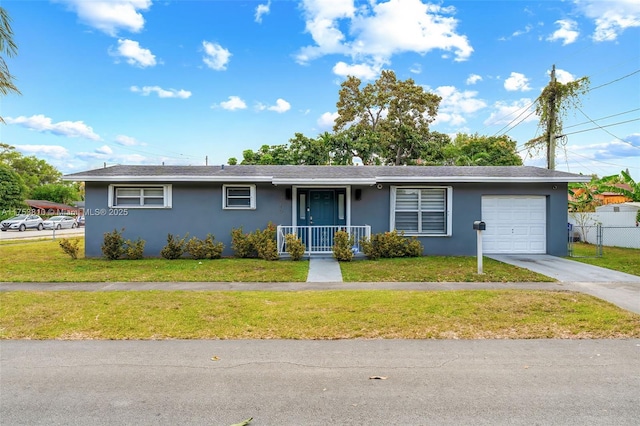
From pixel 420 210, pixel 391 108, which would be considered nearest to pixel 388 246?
pixel 420 210

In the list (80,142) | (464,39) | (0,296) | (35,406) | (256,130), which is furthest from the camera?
(80,142)

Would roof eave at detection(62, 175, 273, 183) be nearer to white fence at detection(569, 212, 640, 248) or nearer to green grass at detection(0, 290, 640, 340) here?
green grass at detection(0, 290, 640, 340)

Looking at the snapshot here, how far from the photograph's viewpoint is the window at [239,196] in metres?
12.4

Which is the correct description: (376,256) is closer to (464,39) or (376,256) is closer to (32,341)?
(32,341)

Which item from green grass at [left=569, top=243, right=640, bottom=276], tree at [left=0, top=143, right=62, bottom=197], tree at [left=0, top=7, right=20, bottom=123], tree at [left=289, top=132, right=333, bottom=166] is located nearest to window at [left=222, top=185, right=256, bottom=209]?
tree at [left=0, top=7, right=20, bottom=123]

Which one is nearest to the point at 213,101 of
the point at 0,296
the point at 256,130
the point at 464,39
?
the point at 256,130

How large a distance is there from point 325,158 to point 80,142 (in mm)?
19281

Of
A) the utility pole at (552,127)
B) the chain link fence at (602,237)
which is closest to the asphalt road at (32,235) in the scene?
the chain link fence at (602,237)

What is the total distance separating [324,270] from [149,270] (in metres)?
4.34

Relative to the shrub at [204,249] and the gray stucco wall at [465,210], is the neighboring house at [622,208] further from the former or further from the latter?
the shrub at [204,249]

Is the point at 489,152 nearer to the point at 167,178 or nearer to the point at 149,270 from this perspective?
the point at 167,178

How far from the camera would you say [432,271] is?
30.6 ft

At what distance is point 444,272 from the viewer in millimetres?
9180

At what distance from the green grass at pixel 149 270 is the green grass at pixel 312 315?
148 cm
